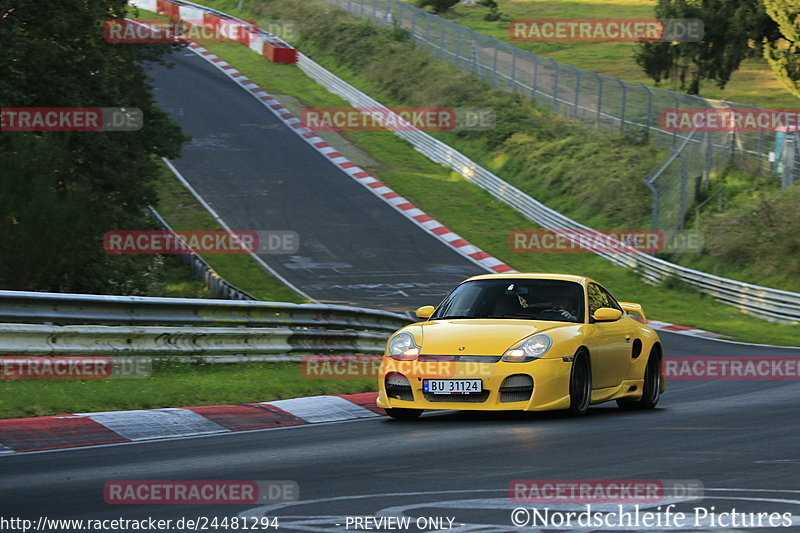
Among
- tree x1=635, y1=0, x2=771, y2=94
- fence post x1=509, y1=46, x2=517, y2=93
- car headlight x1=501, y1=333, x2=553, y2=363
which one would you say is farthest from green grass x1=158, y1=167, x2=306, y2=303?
tree x1=635, y1=0, x2=771, y2=94

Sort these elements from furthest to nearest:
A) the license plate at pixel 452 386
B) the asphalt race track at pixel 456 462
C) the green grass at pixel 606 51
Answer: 1. the green grass at pixel 606 51
2. the license plate at pixel 452 386
3. the asphalt race track at pixel 456 462

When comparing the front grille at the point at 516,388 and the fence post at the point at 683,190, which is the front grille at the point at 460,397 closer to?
the front grille at the point at 516,388

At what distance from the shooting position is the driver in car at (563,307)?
11023 millimetres

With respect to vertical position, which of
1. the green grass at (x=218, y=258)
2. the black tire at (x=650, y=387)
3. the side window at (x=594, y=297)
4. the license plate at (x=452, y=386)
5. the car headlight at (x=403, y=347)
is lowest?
the green grass at (x=218, y=258)

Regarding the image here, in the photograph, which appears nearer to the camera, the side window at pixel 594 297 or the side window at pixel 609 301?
the side window at pixel 594 297

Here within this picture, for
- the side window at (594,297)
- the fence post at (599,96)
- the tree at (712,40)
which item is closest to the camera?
the side window at (594,297)

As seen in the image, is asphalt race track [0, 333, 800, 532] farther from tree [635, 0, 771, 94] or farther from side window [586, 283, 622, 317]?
tree [635, 0, 771, 94]

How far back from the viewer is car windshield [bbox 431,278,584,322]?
11070 millimetres

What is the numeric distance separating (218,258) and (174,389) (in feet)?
65.1

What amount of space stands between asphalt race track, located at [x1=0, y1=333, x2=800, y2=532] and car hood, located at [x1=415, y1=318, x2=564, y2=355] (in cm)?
65

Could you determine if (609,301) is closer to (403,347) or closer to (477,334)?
(477,334)

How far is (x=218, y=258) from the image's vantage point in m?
30.6

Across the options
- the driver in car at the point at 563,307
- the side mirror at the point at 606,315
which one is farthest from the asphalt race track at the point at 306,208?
the side mirror at the point at 606,315

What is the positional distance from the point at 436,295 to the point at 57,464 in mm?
20647
